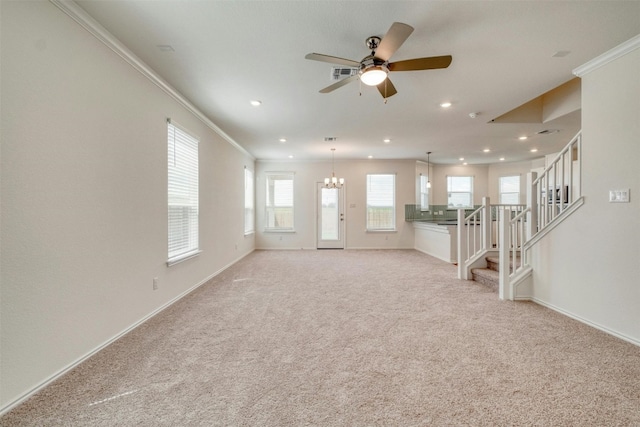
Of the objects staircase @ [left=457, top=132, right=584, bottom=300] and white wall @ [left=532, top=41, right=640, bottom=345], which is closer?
white wall @ [left=532, top=41, right=640, bottom=345]

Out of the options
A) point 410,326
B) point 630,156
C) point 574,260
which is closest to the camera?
point 630,156

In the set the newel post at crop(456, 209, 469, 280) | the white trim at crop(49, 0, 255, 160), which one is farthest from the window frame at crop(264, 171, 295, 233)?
the newel post at crop(456, 209, 469, 280)

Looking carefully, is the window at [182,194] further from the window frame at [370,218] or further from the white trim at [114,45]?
the window frame at [370,218]

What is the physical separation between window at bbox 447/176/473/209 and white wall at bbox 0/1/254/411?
8747mm

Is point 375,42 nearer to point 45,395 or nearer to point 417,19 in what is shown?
point 417,19

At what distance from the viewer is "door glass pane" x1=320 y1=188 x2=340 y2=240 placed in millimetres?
8219

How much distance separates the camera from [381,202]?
8.32 meters

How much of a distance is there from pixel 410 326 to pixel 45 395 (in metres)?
2.83

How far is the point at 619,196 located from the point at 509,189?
714 centimetres

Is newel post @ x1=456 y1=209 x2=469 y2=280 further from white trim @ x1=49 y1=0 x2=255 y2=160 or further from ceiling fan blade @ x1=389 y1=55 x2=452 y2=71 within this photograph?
white trim @ x1=49 y1=0 x2=255 y2=160

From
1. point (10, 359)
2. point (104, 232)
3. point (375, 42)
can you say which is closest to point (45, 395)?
point (10, 359)

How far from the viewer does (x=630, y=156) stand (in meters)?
2.53

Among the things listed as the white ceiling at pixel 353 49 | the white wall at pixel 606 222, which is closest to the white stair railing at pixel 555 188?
the white wall at pixel 606 222

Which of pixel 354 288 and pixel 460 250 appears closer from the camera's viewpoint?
pixel 354 288
